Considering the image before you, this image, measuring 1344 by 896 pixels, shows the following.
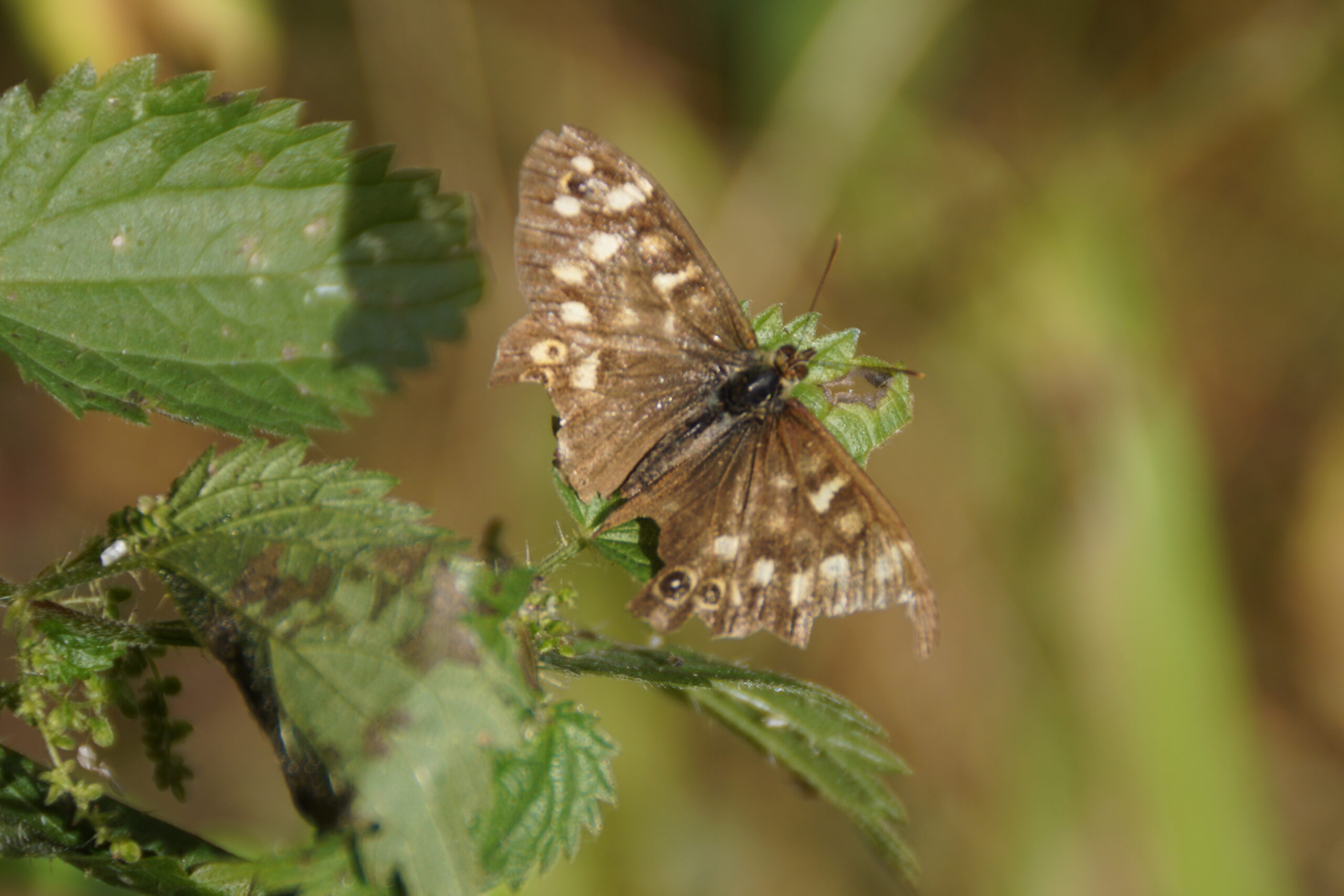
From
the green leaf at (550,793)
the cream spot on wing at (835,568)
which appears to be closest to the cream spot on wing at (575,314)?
the cream spot on wing at (835,568)

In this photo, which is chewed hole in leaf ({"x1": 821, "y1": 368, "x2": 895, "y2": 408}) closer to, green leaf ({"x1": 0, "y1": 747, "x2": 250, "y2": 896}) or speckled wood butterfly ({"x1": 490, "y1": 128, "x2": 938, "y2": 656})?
speckled wood butterfly ({"x1": 490, "y1": 128, "x2": 938, "y2": 656})

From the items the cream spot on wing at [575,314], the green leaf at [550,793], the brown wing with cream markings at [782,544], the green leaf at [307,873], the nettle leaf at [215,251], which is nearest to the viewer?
the green leaf at [307,873]

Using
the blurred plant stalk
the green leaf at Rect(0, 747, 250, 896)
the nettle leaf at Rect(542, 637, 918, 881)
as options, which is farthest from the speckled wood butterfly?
the blurred plant stalk

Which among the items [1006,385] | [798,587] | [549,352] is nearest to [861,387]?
[798,587]

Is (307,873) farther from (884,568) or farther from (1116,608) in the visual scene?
(1116,608)

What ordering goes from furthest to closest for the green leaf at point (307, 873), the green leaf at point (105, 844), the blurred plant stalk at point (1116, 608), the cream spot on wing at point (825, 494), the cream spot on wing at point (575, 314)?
the blurred plant stalk at point (1116, 608)
the cream spot on wing at point (575, 314)
the cream spot on wing at point (825, 494)
the green leaf at point (105, 844)
the green leaf at point (307, 873)

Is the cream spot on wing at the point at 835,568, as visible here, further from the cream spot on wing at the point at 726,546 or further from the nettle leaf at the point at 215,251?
the nettle leaf at the point at 215,251
